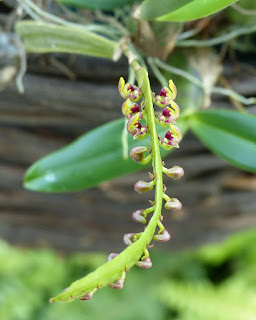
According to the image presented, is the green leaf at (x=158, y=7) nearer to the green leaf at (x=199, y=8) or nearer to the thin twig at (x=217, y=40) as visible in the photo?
the green leaf at (x=199, y=8)

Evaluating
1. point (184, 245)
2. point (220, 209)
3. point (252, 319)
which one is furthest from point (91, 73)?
point (252, 319)

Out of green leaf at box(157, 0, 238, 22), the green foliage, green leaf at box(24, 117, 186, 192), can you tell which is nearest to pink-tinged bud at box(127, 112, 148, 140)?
green leaf at box(157, 0, 238, 22)

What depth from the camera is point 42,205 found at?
3.05 ft

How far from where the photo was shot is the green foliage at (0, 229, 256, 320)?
1.22m

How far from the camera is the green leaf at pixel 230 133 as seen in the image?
471 mm

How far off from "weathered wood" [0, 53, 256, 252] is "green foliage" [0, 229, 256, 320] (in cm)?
20

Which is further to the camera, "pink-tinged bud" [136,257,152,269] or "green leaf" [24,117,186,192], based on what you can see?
"green leaf" [24,117,186,192]

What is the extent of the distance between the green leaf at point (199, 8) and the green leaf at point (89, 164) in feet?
0.58

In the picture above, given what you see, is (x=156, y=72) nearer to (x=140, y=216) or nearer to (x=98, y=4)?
(x=98, y=4)

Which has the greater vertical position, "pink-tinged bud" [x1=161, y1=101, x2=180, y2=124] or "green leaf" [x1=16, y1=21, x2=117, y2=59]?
"green leaf" [x1=16, y1=21, x2=117, y2=59]

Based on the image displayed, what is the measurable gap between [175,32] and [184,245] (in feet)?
2.51

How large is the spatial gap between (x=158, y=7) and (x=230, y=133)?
0.20m

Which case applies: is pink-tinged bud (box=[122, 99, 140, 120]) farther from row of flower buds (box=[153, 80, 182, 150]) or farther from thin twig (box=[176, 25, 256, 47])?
thin twig (box=[176, 25, 256, 47])

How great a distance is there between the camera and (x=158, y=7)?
0.34 meters
